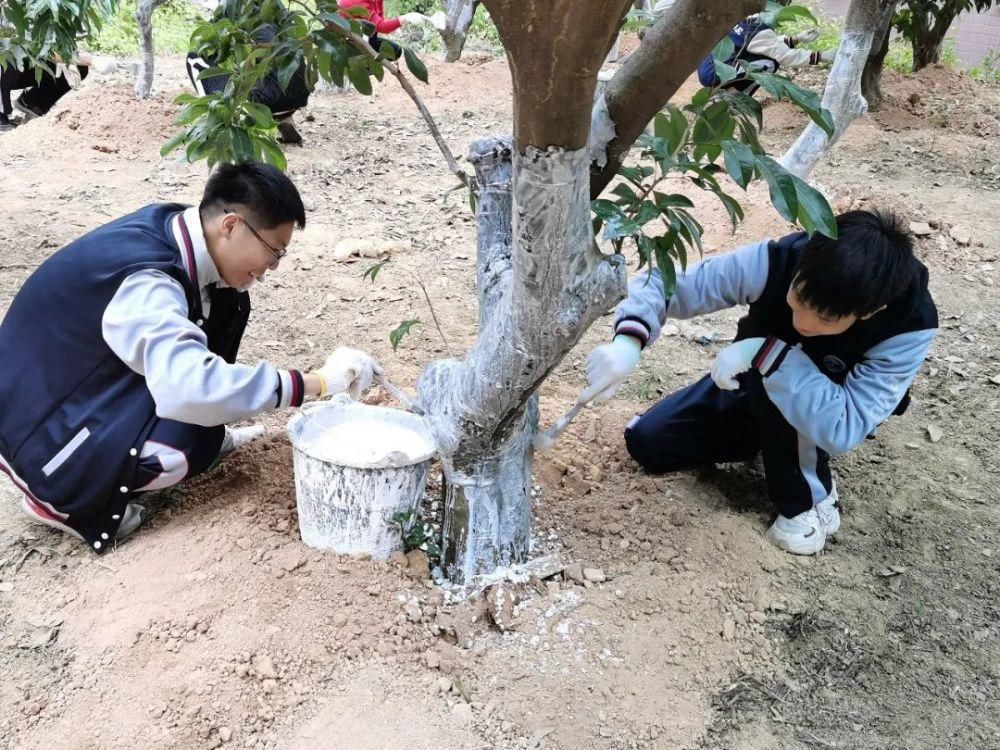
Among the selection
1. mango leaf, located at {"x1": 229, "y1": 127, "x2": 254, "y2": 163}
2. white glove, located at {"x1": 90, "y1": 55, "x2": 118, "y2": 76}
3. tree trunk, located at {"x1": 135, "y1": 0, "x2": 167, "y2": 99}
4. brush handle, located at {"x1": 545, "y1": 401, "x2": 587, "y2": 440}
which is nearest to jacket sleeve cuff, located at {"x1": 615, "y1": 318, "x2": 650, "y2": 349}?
brush handle, located at {"x1": 545, "y1": 401, "x2": 587, "y2": 440}

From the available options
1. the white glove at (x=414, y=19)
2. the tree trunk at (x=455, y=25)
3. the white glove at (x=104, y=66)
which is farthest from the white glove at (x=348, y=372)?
the white glove at (x=414, y=19)

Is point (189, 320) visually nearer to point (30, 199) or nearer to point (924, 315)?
point (924, 315)

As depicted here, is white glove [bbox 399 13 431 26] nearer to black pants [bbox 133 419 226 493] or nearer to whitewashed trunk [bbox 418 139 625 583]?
black pants [bbox 133 419 226 493]

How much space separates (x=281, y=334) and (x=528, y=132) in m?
2.29

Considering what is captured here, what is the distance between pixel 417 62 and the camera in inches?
72.8

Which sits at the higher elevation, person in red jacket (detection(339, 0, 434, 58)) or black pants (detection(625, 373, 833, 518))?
person in red jacket (detection(339, 0, 434, 58))

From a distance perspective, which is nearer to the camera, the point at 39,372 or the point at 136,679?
the point at 136,679

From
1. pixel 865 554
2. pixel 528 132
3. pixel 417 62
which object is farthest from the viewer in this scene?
pixel 865 554

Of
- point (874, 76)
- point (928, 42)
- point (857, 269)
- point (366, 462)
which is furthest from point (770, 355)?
point (928, 42)

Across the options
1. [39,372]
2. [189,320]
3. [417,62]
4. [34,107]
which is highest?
[417,62]

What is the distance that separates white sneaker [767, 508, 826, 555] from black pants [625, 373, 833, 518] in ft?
0.09

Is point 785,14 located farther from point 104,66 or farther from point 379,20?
point 104,66

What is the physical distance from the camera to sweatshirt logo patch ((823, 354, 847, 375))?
2111 mm

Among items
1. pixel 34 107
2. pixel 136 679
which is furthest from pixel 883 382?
pixel 34 107
